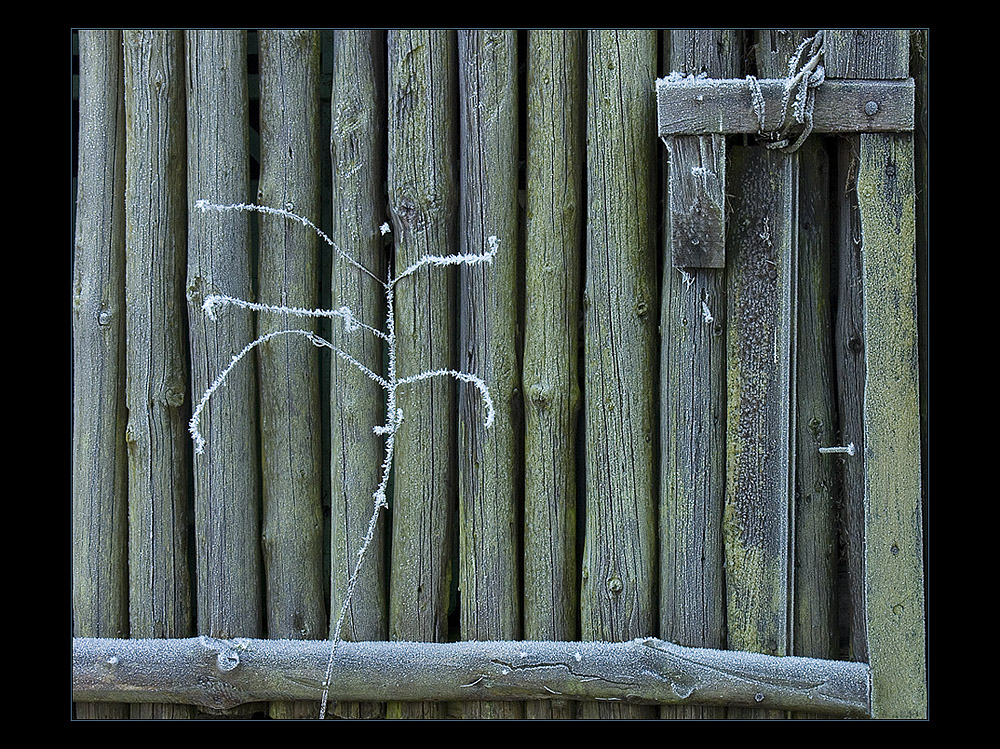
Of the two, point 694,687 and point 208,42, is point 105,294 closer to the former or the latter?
point 208,42

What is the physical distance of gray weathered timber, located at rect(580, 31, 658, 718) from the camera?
2.57m

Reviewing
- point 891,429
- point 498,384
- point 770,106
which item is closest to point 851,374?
point 891,429

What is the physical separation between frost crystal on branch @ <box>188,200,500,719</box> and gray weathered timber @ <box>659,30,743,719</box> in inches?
22.4

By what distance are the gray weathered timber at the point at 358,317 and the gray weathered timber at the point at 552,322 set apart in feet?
1.53

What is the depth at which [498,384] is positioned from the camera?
8.63 ft

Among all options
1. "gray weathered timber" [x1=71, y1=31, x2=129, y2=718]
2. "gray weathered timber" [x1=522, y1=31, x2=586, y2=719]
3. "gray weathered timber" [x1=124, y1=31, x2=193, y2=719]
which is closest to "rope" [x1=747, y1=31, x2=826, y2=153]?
"gray weathered timber" [x1=522, y1=31, x2=586, y2=719]

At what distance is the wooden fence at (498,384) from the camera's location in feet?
8.38

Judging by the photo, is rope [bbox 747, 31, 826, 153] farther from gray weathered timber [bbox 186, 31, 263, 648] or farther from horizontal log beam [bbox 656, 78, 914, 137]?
gray weathered timber [bbox 186, 31, 263, 648]

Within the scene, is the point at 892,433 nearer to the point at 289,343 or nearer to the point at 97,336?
the point at 289,343

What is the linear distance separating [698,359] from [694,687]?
38.5 inches

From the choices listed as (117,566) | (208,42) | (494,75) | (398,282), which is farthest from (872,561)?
(208,42)

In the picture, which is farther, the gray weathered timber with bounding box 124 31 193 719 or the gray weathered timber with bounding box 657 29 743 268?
the gray weathered timber with bounding box 124 31 193 719

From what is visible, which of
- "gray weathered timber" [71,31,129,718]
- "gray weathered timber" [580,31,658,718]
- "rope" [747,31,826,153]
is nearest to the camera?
"rope" [747,31,826,153]

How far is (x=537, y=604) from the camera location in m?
2.63
